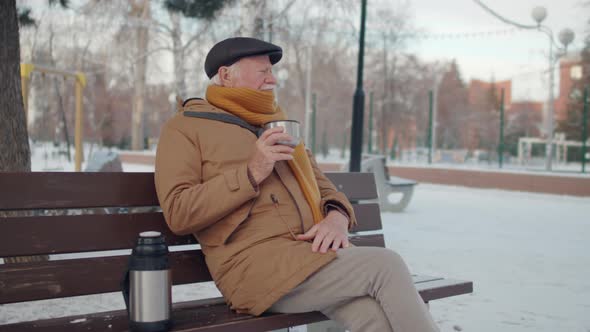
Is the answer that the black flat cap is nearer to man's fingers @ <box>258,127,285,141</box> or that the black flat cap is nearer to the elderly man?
the elderly man

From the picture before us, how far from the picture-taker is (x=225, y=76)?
286 centimetres

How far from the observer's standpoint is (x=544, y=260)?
6.56 m

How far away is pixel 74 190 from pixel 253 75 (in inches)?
34.9

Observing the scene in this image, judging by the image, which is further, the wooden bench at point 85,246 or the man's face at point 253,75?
the man's face at point 253,75

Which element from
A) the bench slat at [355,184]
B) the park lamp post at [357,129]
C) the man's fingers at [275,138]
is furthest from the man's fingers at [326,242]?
the park lamp post at [357,129]

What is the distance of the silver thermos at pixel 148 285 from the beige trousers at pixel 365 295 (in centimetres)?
47

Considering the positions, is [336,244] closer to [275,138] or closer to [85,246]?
[275,138]

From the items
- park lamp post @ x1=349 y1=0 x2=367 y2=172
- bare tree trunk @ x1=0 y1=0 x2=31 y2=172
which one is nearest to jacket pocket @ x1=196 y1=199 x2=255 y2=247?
bare tree trunk @ x1=0 y1=0 x2=31 y2=172

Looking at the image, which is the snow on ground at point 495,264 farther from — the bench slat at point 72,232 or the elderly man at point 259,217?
the elderly man at point 259,217

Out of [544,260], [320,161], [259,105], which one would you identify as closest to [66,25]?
[320,161]

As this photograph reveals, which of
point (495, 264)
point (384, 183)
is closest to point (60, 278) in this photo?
point (495, 264)

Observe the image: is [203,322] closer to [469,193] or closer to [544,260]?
[544,260]

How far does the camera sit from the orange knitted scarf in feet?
9.05

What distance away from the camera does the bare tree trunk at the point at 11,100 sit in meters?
4.27
